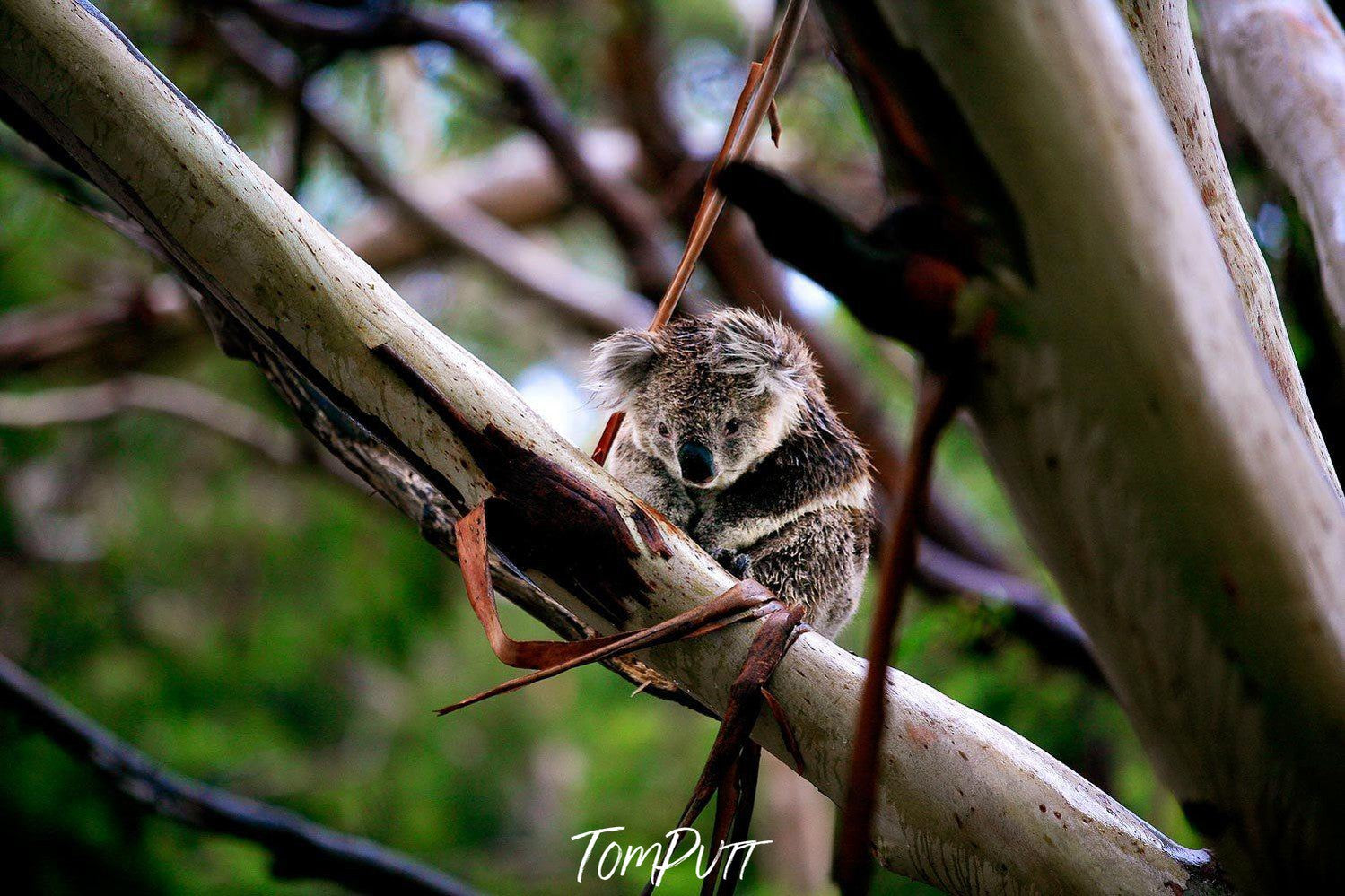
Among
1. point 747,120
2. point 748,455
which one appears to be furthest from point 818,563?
point 747,120

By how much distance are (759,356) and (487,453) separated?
3.68ft

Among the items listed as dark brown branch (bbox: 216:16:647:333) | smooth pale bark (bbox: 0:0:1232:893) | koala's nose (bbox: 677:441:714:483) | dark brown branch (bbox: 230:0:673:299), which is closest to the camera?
smooth pale bark (bbox: 0:0:1232:893)

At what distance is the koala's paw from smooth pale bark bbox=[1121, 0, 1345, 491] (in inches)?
37.9

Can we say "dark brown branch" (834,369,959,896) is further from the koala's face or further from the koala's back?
the koala's face

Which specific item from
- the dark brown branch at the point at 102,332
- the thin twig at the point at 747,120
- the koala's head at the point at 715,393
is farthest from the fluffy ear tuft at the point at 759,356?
the dark brown branch at the point at 102,332

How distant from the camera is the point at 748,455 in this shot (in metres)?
2.12

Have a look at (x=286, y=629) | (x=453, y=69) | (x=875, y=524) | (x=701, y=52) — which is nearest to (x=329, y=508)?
(x=286, y=629)

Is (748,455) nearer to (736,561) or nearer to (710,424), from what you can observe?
(710,424)

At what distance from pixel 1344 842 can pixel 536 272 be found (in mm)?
4355

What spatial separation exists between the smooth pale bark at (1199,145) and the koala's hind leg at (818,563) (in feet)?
2.83

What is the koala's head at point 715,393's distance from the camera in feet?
6.86

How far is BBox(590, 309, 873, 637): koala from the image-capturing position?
1.90m

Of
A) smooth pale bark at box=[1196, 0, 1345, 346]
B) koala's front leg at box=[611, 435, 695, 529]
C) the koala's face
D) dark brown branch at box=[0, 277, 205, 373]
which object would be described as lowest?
koala's front leg at box=[611, 435, 695, 529]

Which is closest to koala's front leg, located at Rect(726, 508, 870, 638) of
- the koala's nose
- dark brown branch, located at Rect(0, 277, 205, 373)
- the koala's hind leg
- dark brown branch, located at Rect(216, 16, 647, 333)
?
the koala's hind leg
